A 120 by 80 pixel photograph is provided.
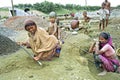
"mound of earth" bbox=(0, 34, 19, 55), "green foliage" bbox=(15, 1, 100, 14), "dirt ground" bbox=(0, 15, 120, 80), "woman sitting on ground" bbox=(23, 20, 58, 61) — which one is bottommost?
"green foliage" bbox=(15, 1, 100, 14)

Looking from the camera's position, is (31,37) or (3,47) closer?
(31,37)

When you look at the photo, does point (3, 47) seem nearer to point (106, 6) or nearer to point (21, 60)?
point (21, 60)

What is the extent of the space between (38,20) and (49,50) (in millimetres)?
9142

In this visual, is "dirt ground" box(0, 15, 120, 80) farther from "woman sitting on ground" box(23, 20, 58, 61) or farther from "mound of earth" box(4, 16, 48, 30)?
"mound of earth" box(4, 16, 48, 30)

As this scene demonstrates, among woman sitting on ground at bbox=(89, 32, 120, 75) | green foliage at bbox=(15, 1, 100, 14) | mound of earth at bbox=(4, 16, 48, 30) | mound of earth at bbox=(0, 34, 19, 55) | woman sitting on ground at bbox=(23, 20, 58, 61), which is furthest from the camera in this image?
green foliage at bbox=(15, 1, 100, 14)

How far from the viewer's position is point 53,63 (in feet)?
16.7

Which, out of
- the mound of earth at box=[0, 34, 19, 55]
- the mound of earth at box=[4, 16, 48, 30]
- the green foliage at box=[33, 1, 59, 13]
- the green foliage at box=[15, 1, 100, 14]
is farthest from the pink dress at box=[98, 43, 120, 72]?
the green foliage at box=[33, 1, 59, 13]

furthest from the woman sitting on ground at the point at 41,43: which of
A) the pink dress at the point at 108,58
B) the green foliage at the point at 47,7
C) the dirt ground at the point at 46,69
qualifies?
the green foliage at the point at 47,7

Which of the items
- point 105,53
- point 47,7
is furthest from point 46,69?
point 47,7

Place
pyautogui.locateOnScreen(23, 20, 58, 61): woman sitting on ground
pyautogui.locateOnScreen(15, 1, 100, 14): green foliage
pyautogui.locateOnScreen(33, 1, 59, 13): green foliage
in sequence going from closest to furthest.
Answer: pyautogui.locateOnScreen(23, 20, 58, 61): woman sitting on ground < pyautogui.locateOnScreen(33, 1, 59, 13): green foliage < pyautogui.locateOnScreen(15, 1, 100, 14): green foliage

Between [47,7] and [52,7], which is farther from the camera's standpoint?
[52,7]

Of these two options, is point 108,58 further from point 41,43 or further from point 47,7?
point 47,7

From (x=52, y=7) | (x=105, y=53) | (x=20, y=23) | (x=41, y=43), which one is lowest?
(x=52, y=7)

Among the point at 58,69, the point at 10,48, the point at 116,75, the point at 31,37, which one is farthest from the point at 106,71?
the point at 10,48
